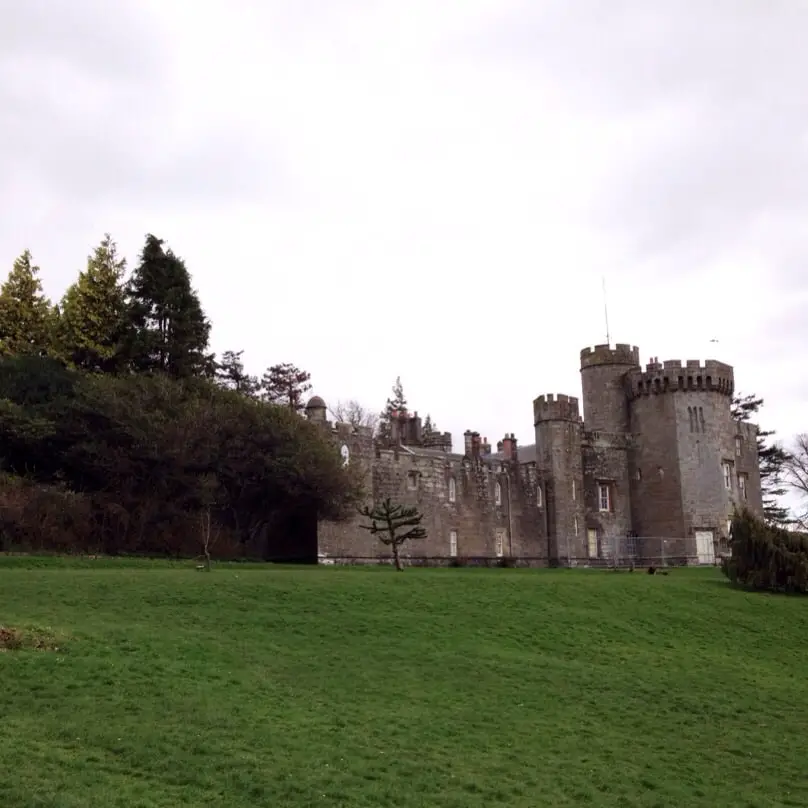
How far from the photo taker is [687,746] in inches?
731

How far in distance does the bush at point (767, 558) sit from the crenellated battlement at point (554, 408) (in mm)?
17066

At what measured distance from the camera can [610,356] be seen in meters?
58.8

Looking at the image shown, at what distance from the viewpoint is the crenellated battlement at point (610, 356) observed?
58.7 meters

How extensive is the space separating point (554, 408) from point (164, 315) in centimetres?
2080

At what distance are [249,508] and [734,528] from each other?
19.4m

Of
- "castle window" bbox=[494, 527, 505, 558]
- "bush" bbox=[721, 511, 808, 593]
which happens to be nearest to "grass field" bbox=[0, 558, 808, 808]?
"bush" bbox=[721, 511, 808, 593]

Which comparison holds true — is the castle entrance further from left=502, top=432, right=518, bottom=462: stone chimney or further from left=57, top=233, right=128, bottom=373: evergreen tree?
left=57, top=233, right=128, bottom=373: evergreen tree

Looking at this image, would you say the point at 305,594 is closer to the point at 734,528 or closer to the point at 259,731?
the point at 259,731

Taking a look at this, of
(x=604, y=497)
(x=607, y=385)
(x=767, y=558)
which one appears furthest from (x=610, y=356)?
(x=767, y=558)

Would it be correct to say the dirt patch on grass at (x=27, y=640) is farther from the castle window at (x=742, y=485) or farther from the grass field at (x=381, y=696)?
the castle window at (x=742, y=485)

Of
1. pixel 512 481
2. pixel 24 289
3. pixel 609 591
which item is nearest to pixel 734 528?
pixel 609 591

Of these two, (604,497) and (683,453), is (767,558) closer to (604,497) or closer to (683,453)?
(683,453)

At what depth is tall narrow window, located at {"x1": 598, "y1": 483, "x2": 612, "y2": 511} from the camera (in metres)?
→ 56.3

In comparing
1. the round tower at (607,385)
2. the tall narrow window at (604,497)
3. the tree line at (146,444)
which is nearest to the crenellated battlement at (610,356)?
the round tower at (607,385)
